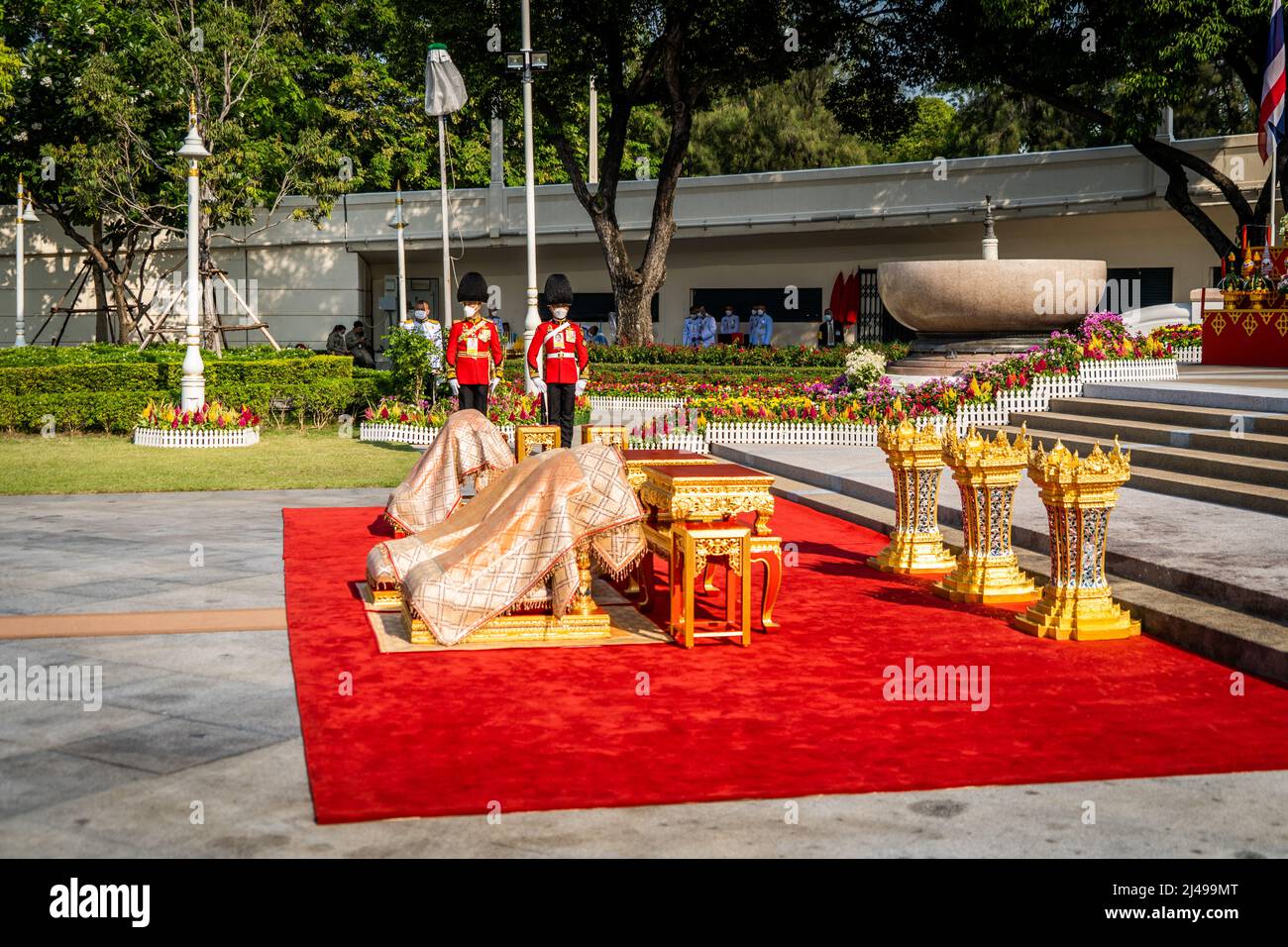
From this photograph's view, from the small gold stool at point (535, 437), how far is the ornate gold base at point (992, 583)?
12.8ft

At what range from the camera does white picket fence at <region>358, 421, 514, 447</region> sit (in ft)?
59.4

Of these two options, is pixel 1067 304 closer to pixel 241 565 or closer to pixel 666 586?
pixel 666 586

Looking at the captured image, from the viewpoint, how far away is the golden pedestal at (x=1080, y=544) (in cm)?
741

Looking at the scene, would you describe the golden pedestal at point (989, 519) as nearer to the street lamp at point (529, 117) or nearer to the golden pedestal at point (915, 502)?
the golden pedestal at point (915, 502)

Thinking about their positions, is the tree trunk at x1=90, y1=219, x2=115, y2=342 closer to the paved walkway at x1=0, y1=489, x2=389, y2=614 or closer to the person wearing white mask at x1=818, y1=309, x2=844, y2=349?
the person wearing white mask at x1=818, y1=309, x2=844, y2=349

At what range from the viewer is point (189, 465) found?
15805 millimetres

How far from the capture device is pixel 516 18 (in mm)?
25672

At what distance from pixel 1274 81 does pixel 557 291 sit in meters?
13.3

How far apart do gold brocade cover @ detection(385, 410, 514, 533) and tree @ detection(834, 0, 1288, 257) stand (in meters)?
16.0

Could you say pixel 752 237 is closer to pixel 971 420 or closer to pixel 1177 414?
pixel 971 420

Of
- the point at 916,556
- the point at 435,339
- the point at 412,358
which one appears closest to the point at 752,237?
the point at 435,339

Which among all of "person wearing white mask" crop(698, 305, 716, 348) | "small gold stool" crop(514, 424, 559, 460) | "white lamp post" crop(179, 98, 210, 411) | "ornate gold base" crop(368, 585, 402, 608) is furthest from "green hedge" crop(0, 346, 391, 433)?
"ornate gold base" crop(368, 585, 402, 608)

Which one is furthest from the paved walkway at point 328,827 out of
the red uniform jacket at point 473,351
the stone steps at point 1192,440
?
the red uniform jacket at point 473,351

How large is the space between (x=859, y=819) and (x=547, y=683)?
222 centimetres
